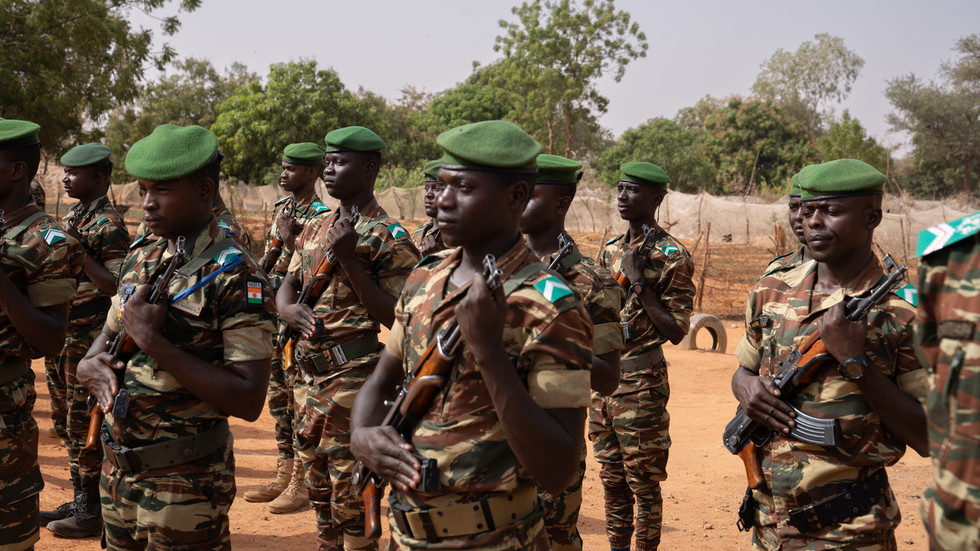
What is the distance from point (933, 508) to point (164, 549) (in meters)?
2.93

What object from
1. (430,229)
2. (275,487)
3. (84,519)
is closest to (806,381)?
(430,229)

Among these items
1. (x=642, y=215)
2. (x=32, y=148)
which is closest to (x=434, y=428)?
(x=32, y=148)

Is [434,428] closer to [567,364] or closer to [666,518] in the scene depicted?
[567,364]

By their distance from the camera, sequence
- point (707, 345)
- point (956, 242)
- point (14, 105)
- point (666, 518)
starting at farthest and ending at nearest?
1. point (14, 105)
2. point (707, 345)
3. point (666, 518)
4. point (956, 242)

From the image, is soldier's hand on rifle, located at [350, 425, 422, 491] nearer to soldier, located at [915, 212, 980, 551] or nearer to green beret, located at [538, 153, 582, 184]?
soldier, located at [915, 212, 980, 551]

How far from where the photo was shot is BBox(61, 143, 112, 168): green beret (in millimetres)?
6773

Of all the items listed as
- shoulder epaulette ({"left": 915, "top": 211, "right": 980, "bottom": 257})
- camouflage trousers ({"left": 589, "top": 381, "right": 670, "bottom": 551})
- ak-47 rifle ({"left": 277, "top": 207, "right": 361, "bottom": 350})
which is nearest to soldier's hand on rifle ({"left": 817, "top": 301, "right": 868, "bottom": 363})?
shoulder epaulette ({"left": 915, "top": 211, "right": 980, "bottom": 257})

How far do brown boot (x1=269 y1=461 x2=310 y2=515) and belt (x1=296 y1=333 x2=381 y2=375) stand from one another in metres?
2.06

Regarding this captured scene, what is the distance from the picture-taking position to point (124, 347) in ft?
11.7

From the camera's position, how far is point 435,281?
9.59ft

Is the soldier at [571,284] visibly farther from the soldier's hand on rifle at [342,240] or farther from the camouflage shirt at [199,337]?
the camouflage shirt at [199,337]

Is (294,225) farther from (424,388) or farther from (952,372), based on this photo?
(952,372)

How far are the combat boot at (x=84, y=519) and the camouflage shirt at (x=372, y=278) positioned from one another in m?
2.31

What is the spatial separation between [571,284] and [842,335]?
57.3 inches
